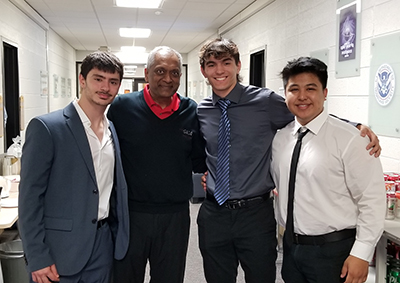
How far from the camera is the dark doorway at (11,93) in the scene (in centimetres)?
517

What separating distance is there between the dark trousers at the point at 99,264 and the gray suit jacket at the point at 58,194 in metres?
0.05

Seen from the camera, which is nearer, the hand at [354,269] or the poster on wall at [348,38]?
the hand at [354,269]

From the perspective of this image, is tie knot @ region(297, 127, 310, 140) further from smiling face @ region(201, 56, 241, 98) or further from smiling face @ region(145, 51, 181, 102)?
smiling face @ region(145, 51, 181, 102)

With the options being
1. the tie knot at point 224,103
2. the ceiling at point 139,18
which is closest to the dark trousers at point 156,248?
the tie knot at point 224,103

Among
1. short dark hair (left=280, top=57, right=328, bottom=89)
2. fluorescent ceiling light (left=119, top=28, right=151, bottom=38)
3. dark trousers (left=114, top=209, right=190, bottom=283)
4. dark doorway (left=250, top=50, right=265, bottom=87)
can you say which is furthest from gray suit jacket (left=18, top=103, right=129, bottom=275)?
fluorescent ceiling light (left=119, top=28, right=151, bottom=38)

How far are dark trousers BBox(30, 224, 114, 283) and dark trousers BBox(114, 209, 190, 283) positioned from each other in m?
0.20

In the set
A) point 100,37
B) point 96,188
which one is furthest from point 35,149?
point 100,37

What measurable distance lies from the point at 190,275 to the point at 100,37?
6891 millimetres

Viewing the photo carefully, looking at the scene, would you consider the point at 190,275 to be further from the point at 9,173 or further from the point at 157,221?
the point at 9,173

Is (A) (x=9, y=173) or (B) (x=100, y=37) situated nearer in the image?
(A) (x=9, y=173)

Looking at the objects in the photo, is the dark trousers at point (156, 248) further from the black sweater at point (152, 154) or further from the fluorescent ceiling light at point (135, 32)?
the fluorescent ceiling light at point (135, 32)

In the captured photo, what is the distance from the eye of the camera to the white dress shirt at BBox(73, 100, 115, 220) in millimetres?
1693

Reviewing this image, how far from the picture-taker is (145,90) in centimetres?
211

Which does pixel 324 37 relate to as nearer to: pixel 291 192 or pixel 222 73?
pixel 222 73
